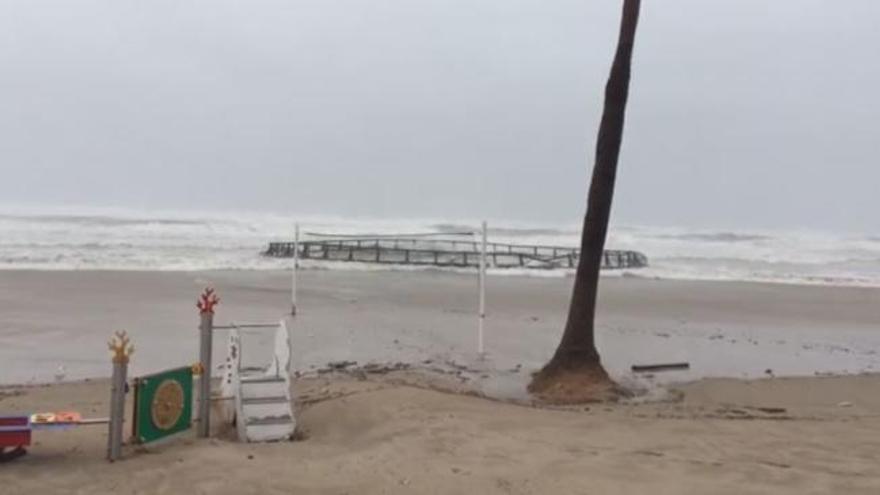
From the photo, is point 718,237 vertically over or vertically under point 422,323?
over

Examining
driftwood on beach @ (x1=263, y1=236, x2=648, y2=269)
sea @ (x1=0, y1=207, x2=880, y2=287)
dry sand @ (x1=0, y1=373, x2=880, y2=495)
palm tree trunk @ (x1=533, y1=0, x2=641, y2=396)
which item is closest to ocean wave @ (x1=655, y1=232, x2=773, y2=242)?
sea @ (x1=0, y1=207, x2=880, y2=287)

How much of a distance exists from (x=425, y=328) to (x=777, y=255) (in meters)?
40.0

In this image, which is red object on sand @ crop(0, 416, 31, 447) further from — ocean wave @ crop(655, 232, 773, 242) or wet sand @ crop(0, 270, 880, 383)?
ocean wave @ crop(655, 232, 773, 242)

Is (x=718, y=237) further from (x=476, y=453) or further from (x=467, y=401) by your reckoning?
(x=476, y=453)

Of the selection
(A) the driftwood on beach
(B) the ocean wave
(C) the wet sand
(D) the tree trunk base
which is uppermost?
(B) the ocean wave

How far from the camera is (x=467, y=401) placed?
8.16 metres

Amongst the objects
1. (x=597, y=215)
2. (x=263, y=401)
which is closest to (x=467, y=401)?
(x=263, y=401)

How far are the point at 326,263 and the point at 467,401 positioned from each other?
26.6 meters

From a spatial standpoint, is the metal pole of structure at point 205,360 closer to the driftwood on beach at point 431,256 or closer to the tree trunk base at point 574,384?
the tree trunk base at point 574,384

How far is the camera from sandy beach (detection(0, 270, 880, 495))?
18.4 ft

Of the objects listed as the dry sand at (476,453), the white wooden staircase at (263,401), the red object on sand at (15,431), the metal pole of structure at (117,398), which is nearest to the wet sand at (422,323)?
the dry sand at (476,453)

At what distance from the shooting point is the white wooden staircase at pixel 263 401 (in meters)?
6.76

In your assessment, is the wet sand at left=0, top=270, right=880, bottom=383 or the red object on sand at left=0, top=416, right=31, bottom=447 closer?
the red object on sand at left=0, top=416, right=31, bottom=447

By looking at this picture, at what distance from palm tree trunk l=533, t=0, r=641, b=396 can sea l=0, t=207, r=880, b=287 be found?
6.73 metres
